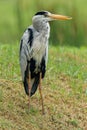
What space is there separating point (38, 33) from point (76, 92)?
154cm

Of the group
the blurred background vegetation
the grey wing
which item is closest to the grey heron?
the grey wing

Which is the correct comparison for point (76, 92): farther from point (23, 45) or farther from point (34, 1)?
point (34, 1)

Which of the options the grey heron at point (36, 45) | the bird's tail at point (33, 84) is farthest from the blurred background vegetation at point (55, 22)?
the grey heron at point (36, 45)

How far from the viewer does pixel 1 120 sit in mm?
8250

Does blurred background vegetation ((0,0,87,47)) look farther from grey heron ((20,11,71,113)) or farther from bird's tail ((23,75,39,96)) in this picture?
grey heron ((20,11,71,113))

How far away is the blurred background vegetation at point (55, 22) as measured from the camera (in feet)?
54.8

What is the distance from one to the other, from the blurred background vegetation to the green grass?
5.09m

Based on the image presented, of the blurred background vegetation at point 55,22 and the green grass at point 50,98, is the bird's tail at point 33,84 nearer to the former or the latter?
the green grass at point 50,98

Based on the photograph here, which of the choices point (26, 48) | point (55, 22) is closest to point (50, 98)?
point (26, 48)

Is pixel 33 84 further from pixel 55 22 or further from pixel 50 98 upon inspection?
pixel 55 22

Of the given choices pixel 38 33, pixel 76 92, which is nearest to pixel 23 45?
pixel 38 33

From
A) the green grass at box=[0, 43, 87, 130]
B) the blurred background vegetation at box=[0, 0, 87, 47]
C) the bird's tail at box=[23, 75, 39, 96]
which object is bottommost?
the blurred background vegetation at box=[0, 0, 87, 47]

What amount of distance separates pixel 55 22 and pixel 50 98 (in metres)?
7.62

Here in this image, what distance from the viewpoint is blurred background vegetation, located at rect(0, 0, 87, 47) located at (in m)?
16.7
